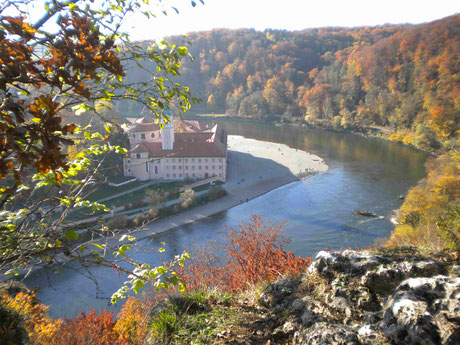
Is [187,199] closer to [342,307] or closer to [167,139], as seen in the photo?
[167,139]

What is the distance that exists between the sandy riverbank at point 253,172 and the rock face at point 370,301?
50.3 ft

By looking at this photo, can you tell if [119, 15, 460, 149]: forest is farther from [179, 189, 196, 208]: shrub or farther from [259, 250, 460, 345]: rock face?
[259, 250, 460, 345]: rock face

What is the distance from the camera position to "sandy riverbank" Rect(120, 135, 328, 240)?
863 inches

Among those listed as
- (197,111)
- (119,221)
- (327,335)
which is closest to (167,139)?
(119,221)

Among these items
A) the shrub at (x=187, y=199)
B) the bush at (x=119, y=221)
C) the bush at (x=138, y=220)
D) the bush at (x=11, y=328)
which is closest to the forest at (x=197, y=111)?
the bush at (x=11, y=328)

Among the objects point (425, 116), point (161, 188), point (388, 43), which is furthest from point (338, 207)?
point (388, 43)

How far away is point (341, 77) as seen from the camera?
2675 inches

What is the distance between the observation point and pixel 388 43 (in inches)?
2571

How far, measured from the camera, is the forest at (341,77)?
4488cm

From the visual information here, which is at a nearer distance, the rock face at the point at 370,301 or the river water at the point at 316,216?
the rock face at the point at 370,301

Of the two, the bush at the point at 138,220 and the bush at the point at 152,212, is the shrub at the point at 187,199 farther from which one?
the bush at the point at 138,220

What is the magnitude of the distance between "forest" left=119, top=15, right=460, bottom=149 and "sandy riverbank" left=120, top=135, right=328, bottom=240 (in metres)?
14.0

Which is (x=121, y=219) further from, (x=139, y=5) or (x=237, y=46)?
(x=237, y=46)

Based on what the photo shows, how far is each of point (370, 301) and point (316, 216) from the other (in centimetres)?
1900
